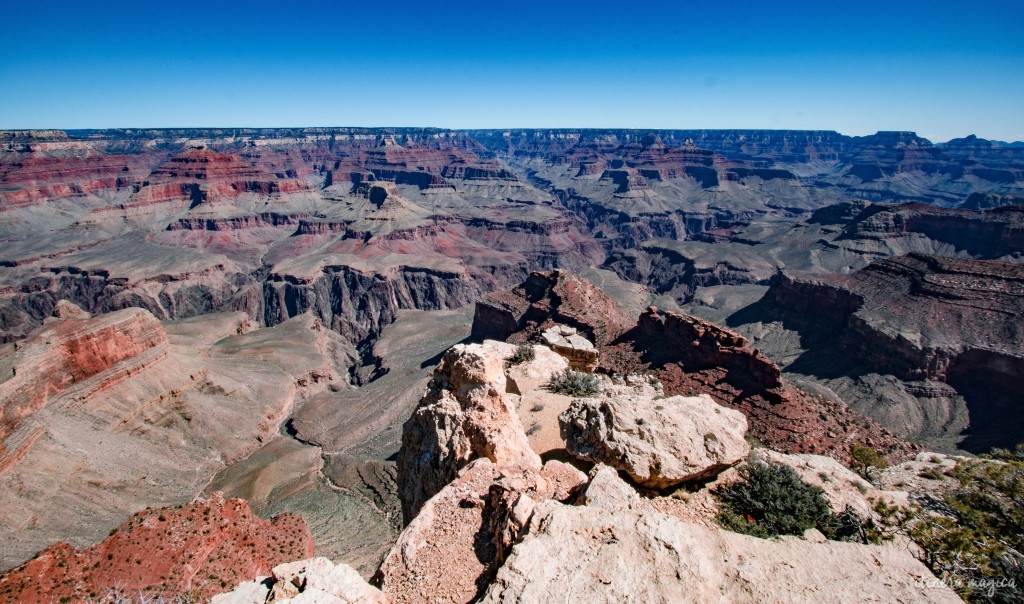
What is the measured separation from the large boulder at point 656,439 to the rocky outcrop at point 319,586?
6.84 m

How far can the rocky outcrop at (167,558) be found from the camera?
1530 centimetres

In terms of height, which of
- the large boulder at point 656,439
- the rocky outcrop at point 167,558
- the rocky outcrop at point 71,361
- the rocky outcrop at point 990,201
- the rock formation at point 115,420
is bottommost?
the rock formation at point 115,420

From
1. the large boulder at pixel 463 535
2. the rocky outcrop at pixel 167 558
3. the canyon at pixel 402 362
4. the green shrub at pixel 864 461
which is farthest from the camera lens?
the canyon at pixel 402 362

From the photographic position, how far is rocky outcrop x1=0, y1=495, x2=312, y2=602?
50.2 feet

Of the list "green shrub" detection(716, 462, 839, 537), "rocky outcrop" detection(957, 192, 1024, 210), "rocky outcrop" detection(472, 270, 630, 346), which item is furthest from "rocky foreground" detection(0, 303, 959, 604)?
"rocky outcrop" detection(957, 192, 1024, 210)

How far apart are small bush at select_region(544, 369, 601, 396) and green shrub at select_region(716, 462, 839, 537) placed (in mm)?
11074

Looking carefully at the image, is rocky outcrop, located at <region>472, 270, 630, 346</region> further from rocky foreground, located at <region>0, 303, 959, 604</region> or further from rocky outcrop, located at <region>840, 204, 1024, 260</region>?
rocky outcrop, located at <region>840, 204, 1024, 260</region>

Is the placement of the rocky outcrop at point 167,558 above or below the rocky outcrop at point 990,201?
below

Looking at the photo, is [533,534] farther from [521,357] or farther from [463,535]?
[521,357]

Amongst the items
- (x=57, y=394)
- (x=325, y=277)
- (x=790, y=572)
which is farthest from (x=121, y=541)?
(x=325, y=277)

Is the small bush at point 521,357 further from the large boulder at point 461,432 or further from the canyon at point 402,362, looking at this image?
the large boulder at point 461,432

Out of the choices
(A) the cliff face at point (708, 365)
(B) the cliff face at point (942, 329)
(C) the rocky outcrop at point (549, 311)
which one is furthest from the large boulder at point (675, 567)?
(B) the cliff face at point (942, 329)

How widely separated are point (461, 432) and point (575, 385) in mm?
10005

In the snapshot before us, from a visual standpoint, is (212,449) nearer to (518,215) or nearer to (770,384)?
(770,384)
